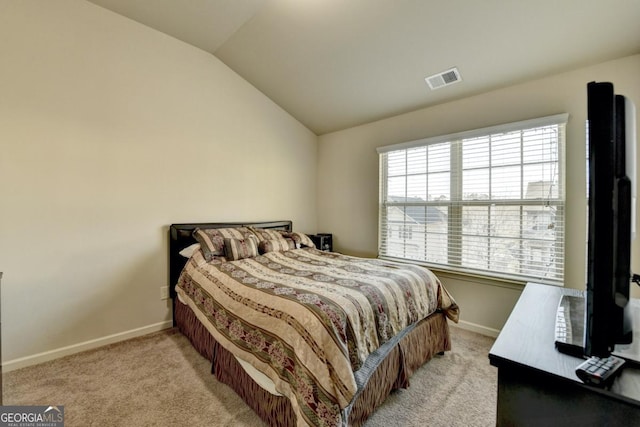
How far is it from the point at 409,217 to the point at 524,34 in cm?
192

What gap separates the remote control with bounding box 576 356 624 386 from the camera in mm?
708

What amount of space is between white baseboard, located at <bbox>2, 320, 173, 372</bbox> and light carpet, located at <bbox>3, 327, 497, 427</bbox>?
58 millimetres

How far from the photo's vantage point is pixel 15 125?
2094 mm

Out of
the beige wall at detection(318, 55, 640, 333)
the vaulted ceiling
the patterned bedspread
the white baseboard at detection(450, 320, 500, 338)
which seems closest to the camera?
the patterned bedspread

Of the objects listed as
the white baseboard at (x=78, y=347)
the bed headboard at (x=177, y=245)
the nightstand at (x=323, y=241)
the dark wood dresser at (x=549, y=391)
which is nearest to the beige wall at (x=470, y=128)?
the nightstand at (x=323, y=241)

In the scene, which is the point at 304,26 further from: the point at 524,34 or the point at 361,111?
the point at 524,34

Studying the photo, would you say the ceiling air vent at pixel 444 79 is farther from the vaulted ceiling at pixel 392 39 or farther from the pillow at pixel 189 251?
the pillow at pixel 189 251

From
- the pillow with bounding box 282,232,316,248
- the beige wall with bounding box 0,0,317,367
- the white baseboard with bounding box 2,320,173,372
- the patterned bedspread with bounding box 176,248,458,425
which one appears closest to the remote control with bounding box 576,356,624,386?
the patterned bedspread with bounding box 176,248,458,425

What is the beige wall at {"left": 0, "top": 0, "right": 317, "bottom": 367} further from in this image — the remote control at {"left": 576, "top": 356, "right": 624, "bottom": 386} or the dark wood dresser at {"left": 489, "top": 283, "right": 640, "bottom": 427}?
the remote control at {"left": 576, "top": 356, "right": 624, "bottom": 386}

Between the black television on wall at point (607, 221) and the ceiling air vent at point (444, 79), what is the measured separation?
6.70 ft

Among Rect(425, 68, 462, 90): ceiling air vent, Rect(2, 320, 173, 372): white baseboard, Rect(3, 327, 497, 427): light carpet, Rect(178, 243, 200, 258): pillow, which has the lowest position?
Rect(3, 327, 497, 427): light carpet

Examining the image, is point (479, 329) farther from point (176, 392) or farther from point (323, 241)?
point (176, 392)

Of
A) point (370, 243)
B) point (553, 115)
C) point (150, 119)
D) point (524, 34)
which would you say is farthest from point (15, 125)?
point (553, 115)

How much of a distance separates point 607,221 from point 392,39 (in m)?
2.25
